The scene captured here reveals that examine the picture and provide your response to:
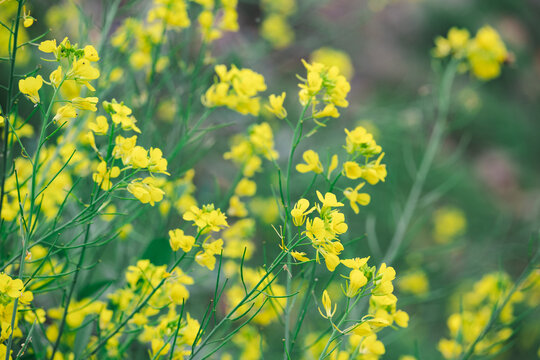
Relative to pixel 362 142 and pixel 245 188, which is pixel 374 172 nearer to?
pixel 362 142

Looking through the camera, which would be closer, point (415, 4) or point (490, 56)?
point (490, 56)

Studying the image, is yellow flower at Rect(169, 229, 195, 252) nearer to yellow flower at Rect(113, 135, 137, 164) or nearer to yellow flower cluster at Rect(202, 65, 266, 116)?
yellow flower at Rect(113, 135, 137, 164)

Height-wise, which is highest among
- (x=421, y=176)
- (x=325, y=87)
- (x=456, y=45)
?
(x=325, y=87)

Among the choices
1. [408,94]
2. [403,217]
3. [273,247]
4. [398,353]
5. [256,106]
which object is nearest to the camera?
[256,106]

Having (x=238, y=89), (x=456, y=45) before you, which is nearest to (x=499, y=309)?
(x=238, y=89)

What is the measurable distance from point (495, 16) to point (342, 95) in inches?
244

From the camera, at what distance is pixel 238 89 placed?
984 millimetres

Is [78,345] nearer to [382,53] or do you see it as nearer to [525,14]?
[382,53]

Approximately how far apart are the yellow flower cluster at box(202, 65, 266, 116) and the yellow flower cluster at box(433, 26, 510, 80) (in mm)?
974

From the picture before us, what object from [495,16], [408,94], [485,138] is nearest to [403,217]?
[408,94]

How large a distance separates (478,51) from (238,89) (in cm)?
112

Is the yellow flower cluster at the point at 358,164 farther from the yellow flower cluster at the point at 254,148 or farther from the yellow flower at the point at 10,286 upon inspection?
the yellow flower at the point at 10,286

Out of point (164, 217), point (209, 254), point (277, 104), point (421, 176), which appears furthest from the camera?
point (421, 176)

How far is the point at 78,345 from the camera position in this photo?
908 mm
